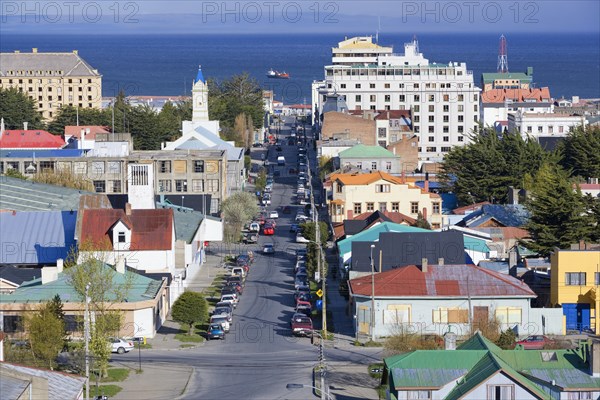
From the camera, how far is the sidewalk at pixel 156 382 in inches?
1761

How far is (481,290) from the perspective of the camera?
178 feet

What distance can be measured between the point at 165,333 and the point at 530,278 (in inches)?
501

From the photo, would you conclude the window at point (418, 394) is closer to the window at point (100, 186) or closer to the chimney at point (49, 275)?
the chimney at point (49, 275)

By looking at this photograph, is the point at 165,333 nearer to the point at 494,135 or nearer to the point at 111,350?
the point at 111,350

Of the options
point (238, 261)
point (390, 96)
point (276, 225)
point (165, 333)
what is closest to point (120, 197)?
point (238, 261)

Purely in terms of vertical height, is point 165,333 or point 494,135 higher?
point 494,135

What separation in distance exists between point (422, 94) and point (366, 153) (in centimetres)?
4239

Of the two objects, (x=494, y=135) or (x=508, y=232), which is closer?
(x=508, y=232)

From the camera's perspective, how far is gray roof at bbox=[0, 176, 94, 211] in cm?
7031

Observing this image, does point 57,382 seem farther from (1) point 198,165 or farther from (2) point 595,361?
(1) point 198,165

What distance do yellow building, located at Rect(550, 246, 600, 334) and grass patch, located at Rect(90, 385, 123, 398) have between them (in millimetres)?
16561

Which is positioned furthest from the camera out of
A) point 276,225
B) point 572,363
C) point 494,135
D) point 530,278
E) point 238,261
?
point 494,135

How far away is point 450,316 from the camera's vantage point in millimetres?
53750

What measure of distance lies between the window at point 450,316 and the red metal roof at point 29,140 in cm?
5374
